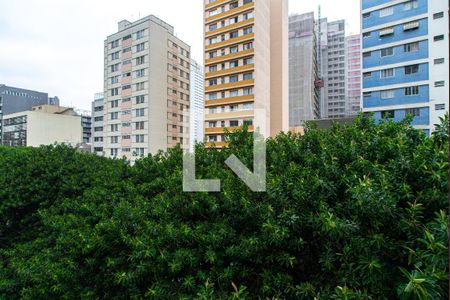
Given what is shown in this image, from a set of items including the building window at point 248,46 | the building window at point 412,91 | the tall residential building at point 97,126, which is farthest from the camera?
the tall residential building at point 97,126

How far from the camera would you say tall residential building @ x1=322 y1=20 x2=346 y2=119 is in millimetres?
44938

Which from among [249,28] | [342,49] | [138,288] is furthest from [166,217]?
[342,49]

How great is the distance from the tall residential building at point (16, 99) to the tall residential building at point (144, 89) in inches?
1247

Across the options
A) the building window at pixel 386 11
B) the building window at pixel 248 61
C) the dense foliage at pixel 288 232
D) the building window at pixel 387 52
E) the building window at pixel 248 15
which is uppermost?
the building window at pixel 248 15

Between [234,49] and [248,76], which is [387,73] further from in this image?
[234,49]

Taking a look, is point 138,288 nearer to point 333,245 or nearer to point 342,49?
point 333,245

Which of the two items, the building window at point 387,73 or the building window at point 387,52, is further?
the building window at point 387,52

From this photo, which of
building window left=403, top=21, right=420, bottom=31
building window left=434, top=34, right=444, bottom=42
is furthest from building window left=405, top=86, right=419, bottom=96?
building window left=403, top=21, right=420, bottom=31

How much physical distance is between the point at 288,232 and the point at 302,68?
34.6 metres

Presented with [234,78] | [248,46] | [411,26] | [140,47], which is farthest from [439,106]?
[140,47]

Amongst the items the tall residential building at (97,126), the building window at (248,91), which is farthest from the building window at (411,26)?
the tall residential building at (97,126)

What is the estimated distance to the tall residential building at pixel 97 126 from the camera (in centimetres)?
3300

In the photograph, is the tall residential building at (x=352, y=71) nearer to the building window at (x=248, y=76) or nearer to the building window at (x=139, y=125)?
the building window at (x=248, y=76)

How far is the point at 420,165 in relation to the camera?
2395 millimetres
